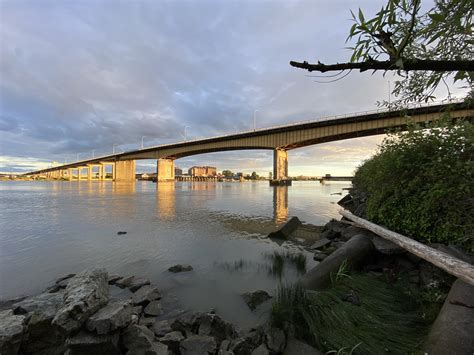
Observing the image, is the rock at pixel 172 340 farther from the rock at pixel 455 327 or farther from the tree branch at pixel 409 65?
the tree branch at pixel 409 65

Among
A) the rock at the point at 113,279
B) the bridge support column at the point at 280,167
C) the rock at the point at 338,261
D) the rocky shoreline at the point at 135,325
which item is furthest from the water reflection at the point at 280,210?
the bridge support column at the point at 280,167

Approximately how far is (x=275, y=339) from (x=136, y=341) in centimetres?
220

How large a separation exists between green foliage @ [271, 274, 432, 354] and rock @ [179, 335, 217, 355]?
114 centimetres

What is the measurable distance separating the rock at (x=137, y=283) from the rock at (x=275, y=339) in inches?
158

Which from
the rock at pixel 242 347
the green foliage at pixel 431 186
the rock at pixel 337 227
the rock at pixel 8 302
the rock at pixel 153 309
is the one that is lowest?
the rock at pixel 153 309

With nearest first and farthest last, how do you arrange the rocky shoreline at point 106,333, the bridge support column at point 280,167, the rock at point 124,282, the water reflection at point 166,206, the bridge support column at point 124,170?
the rocky shoreline at point 106,333, the rock at point 124,282, the water reflection at point 166,206, the bridge support column at point 280,167, the bridge support column at point 124,170

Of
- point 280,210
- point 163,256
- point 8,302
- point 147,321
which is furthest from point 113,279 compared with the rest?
point 280,210

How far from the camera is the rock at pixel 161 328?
171 inches

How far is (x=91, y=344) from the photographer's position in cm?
334

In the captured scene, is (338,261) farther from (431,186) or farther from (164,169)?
(164,169)

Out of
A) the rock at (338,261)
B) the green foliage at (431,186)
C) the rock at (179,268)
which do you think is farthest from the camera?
the rock at (179,268)

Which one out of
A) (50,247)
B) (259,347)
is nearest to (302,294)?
(259,347)

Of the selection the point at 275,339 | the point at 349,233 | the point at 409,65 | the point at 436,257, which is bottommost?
the point at 275,339

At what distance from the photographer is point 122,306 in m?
3.79
